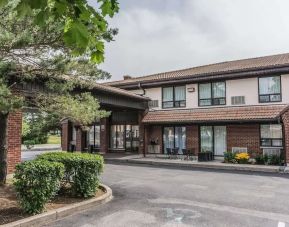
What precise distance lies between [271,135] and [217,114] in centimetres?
363

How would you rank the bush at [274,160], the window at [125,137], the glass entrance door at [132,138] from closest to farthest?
1. the bush at [274,160]
2. the glass entrance door at [132,138]
3. the window at [125,137]

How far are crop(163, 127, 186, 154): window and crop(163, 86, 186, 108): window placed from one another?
6.04 feet

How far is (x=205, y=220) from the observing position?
7.02 meters

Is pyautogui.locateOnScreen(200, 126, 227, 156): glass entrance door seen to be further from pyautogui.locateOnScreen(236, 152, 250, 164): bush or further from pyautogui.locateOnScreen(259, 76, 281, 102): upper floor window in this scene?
pyautogui.locateOnScreen(259, 76, 281, 102): upper floor window

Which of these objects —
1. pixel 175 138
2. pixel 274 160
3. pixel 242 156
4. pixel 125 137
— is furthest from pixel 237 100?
pixel 125 137

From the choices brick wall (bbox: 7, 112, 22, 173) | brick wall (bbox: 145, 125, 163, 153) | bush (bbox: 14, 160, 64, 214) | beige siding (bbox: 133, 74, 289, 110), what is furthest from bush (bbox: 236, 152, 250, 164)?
bush (bbox: 14, 160, 64, 214)

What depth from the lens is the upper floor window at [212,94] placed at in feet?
69.5

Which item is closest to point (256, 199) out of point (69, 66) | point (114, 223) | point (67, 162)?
point (114, 223)

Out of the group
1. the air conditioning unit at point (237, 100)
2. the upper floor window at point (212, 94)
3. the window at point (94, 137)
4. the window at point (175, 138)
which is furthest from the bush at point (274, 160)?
the window at point (94, 137)

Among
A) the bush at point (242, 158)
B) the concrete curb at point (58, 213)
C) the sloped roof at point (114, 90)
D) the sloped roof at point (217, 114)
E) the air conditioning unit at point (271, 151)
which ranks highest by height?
the sloped roof at point (114, 90)

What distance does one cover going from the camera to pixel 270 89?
19297 millimetres

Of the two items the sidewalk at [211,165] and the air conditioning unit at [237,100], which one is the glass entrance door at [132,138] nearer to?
the sidewalk at [211,165]

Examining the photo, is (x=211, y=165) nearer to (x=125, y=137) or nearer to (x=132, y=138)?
(x=132, y=138)

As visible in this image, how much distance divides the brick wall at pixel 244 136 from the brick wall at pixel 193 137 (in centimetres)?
232
